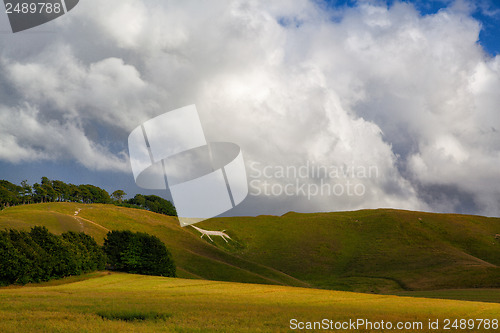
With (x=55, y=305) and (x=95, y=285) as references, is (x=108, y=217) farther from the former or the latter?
(x=55, y=305)

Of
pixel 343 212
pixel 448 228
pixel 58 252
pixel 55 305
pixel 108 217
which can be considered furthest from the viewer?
pixel 343 212

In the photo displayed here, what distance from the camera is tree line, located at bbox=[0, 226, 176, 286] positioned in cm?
5162

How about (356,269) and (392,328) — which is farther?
(356,269)

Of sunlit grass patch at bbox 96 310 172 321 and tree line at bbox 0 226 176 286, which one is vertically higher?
tree line at bbox 0 226 176 286

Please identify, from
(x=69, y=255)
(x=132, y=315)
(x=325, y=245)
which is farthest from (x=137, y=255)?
(x=325, y=245)

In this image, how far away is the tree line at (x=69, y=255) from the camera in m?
51.6

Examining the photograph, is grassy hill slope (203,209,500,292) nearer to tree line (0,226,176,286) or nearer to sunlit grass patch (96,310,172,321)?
tree line (0,226,176,286)

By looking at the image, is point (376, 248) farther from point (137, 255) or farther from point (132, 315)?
point (132, 315)

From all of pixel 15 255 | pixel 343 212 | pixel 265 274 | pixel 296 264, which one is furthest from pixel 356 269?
pixel 15 255

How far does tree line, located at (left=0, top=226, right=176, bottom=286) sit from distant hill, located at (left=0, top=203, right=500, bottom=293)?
1323 centimetres

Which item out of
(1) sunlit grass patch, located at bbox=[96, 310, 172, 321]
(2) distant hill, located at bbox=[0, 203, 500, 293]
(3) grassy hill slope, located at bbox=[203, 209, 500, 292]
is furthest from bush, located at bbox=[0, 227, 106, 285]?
(3) grassy hill slope, located at bbox=[203, 209, 500, 292]

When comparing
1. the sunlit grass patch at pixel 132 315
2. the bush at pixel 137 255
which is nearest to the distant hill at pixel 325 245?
the bush at pixel 137 255

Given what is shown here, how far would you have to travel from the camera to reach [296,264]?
128000 millimetres

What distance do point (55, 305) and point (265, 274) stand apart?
270ft
